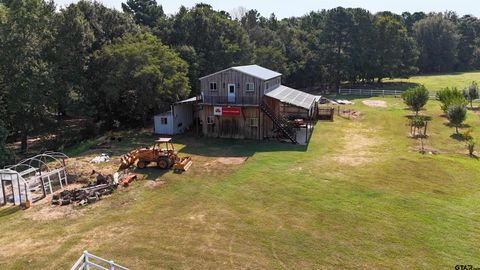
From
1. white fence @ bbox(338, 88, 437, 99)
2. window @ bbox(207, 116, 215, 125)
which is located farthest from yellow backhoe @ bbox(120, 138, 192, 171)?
white fence @ bbox(338, 88, 437, 99)

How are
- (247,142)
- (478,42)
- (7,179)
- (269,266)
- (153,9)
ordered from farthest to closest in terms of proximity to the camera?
(478,42) < (153,9) < (247,142) < (7,179) < (269,266)

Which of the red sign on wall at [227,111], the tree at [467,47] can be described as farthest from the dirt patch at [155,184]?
the tree at [467,47]

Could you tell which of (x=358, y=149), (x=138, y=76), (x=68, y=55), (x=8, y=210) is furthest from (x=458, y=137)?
(x=68, y=55)

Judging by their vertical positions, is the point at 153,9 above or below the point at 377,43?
above

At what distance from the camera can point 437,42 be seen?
85.4m

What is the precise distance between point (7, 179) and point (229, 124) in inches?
671

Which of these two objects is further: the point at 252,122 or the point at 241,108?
the point at 252,122

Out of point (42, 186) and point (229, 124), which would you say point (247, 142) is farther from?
point (42, 186)

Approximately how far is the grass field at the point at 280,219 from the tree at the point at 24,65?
13.1 metres

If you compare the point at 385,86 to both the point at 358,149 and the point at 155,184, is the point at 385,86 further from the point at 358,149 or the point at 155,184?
the point at 155,184

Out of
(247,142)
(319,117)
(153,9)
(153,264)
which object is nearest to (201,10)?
(153,9)

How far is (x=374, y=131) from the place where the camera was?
33.2 metres

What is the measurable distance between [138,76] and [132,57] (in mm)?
2077

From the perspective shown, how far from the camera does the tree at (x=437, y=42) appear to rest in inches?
3354
